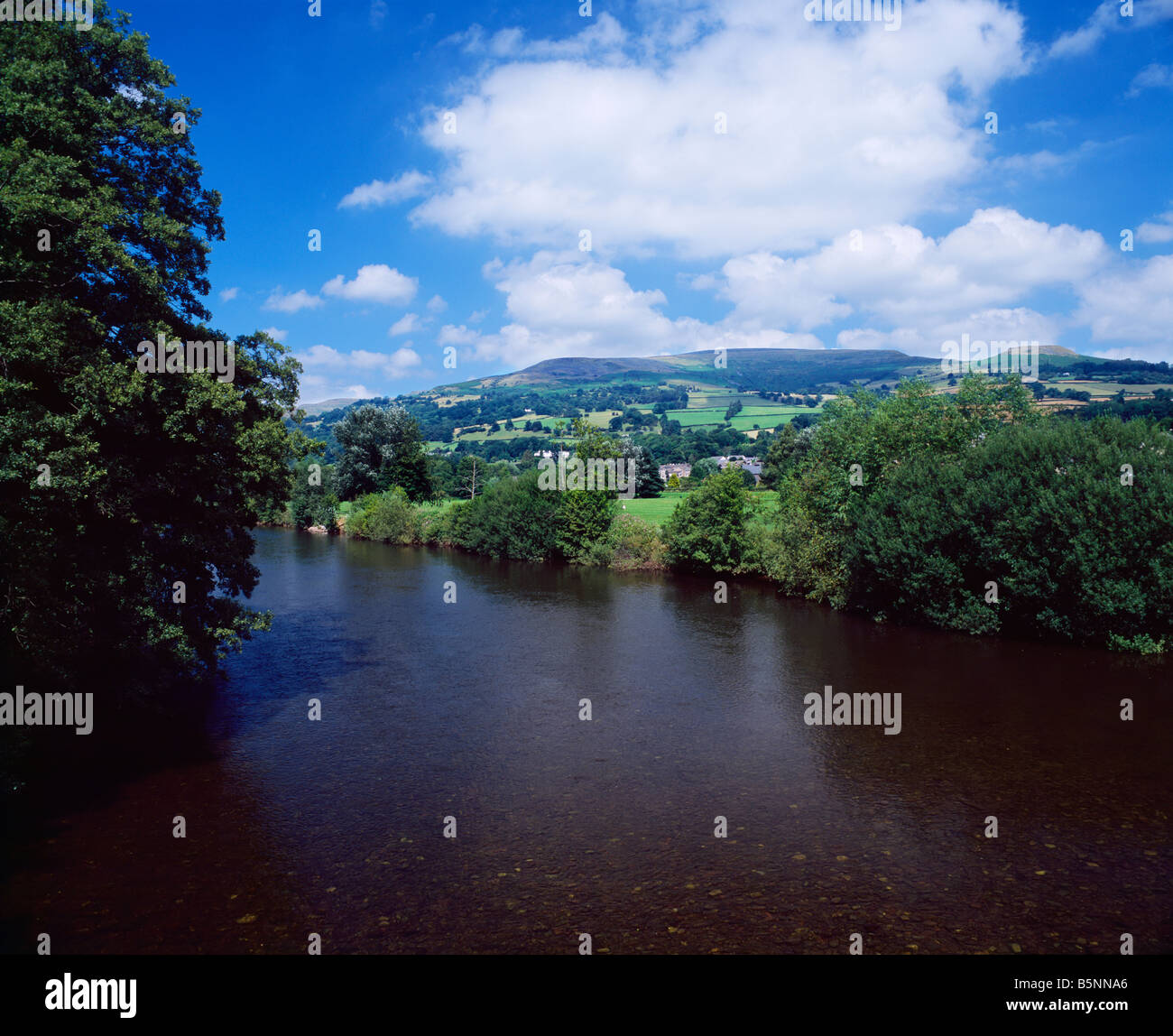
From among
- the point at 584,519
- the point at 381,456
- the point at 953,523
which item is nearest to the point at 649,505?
the point at 584,519

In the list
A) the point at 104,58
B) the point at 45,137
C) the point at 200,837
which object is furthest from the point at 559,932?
the point at 104,58

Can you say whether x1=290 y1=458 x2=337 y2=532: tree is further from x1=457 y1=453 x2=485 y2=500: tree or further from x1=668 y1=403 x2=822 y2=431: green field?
x1=668 y1=403 x2=822 y2=431: green field

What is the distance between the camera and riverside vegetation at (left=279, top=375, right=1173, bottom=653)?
2695cm

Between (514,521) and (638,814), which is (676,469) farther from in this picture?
(638,814)

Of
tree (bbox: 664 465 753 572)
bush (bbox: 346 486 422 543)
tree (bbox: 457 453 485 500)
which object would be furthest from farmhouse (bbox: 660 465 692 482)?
tree (bbox: 664 465 753 572)

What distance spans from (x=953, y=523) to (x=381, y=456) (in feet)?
219

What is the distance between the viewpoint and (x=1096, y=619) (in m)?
27.9

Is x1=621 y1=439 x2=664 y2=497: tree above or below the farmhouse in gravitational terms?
below

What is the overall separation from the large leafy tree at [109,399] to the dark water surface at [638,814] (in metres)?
3.72

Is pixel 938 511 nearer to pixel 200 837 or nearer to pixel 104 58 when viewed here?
pixel 200 837

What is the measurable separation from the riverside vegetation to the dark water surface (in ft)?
8.48

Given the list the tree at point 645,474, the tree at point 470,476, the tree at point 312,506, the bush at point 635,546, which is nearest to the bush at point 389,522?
the tree at point 312,506

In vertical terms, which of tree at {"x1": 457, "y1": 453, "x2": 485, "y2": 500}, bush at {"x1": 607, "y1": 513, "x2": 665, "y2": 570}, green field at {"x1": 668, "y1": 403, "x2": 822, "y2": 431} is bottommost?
bush at {"x1": 607, "y1": 513, "x2": 665, "y2": 570}
